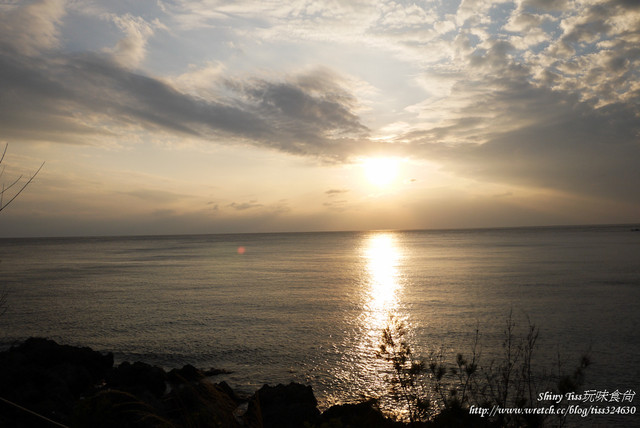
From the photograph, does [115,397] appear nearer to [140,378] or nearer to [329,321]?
[140,378]

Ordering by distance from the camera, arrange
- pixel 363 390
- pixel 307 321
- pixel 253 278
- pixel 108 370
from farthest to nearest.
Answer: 1. pixel 253 278
2. pixel 307 321
3. pixel 108 370
4. pixel 363 390

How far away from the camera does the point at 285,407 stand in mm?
14945

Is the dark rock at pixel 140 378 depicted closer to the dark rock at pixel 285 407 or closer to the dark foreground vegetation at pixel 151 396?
the dark foreground vegetation at pixel 151 396

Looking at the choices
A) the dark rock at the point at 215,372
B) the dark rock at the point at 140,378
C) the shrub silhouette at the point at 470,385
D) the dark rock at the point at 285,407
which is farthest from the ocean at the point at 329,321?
the dark rock at the point at 140,378

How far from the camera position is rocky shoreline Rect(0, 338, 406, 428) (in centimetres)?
1190

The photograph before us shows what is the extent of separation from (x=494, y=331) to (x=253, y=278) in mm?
41540

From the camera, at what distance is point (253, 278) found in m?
62.8

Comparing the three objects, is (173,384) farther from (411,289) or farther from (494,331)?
(411,289)

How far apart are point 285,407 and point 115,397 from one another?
640cm

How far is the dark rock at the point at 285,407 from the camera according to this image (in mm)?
14102

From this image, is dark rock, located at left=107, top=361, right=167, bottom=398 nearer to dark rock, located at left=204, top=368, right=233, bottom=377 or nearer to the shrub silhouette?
dark rock, located at left=204, top=368, right=233, bottom=377

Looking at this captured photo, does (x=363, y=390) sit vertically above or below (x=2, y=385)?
below

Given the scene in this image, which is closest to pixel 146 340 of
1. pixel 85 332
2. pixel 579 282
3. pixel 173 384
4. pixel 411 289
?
pixel 85 332

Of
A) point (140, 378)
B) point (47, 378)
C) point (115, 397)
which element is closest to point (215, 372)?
point (140, 378)
